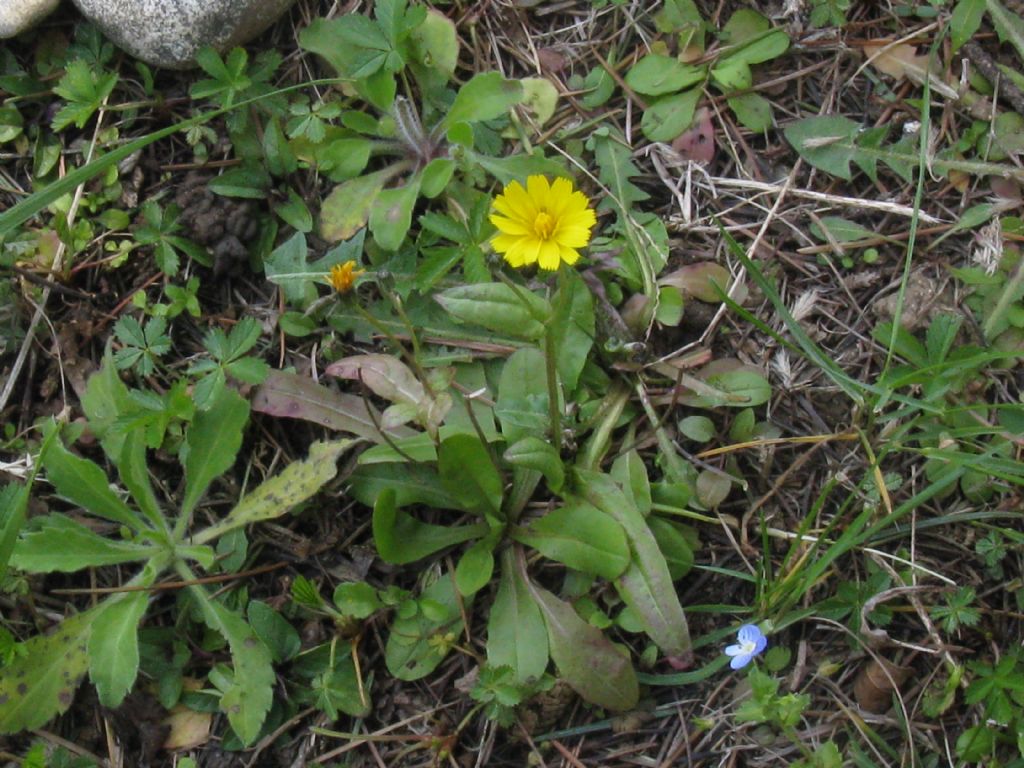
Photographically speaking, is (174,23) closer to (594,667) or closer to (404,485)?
(404,485)

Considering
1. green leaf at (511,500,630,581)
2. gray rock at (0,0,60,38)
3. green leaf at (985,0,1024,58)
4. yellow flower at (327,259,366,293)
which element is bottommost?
green leaf at (511,500,630,581)

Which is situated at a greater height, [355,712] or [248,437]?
[248,437]

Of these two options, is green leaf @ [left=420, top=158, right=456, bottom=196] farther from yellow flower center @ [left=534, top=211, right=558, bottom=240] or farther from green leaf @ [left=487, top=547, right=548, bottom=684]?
green leaf @ [left=487, top=547, right=548, bottom=684]

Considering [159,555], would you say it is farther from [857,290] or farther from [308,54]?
[857,290]

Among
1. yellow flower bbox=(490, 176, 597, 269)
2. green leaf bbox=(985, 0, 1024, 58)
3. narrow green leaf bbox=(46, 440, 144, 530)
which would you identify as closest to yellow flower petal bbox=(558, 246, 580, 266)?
yellow flower bbox=(490, 176, 597, 269)

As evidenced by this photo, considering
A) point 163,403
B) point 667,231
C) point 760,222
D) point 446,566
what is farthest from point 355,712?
point 760,222

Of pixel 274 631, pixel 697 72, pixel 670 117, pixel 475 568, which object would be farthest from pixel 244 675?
pixel 697 72

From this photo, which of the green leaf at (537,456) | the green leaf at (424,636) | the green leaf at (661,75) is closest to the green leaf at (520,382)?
the green leaf at (537,456)
